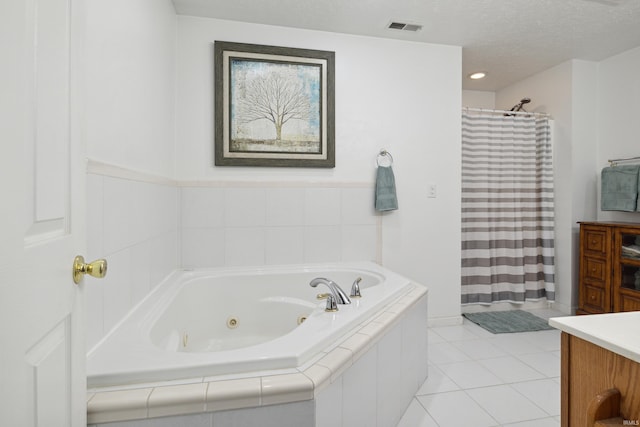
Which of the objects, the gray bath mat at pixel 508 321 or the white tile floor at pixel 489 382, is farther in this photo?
the gray bath mat at pixel 508 321

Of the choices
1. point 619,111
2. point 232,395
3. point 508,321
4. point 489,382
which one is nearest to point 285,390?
point 232,395

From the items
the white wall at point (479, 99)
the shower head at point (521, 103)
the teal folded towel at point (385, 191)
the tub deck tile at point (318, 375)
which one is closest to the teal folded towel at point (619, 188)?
the shower head at point (521, 103)

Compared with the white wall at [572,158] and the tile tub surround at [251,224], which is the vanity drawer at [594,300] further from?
the tile tub surround at [251,224]

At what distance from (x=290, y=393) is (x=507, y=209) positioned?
295 centimetres

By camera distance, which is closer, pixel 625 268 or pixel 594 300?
pixel 625 268

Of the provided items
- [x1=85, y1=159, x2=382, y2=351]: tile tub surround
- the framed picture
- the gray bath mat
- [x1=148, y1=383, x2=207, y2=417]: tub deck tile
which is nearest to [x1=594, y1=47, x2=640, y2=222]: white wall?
the gray bath mat

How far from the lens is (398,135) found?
279 cm

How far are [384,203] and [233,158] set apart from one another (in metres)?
1.16

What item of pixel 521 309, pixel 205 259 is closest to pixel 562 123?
pixel 521 309

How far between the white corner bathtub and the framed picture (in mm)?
821

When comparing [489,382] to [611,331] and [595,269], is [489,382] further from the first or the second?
[595,269]

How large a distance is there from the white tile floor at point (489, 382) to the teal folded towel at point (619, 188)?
118 cm

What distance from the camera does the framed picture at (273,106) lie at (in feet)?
8.08

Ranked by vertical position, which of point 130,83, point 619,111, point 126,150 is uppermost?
point 619,111
